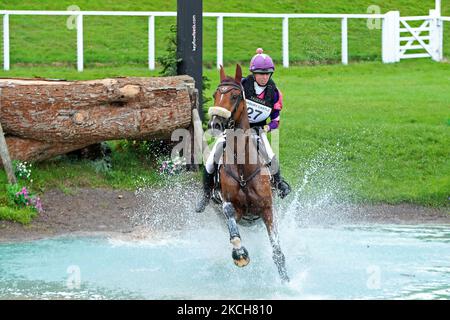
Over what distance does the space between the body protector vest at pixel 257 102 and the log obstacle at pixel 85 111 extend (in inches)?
135

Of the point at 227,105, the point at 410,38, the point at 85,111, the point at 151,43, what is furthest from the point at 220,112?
the point at 410,38

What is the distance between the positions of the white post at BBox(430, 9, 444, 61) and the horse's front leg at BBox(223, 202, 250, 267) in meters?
17.4

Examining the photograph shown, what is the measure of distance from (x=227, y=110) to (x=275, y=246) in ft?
5.29

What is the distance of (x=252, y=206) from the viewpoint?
11500mm

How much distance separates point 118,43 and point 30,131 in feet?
43.4

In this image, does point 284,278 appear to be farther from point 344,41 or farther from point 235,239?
point 344,41

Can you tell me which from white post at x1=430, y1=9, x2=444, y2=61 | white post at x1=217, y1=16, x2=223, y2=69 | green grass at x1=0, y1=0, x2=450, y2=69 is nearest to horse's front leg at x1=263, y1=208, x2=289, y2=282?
white post at x1=217, y1=16, x2=223, y2=69

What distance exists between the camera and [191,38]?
15.8 m

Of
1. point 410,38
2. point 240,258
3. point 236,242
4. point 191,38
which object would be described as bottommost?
point 240,258

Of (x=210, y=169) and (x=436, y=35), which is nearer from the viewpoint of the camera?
(x=210, y=169)

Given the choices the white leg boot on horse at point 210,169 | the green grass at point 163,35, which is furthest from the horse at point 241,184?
the green grass at point 163,35

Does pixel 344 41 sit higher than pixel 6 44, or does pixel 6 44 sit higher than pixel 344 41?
pixel 344 41

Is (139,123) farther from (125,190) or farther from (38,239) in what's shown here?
(38,239)

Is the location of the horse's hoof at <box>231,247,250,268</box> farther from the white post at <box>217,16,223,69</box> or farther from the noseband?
the white post at <box>217,16,223,69</box>
